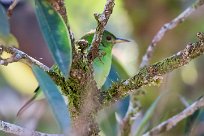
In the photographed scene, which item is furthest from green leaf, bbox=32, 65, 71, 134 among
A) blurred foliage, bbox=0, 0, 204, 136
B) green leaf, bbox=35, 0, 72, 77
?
blurred foliage, bbox=0, 0, 204, 136

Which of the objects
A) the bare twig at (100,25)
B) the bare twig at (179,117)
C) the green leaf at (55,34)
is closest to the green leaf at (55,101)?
the green leaf at (55,34)

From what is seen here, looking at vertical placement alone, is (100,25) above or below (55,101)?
above

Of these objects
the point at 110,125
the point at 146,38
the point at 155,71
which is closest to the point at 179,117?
the point at 110,125

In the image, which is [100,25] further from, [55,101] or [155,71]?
[55,101]

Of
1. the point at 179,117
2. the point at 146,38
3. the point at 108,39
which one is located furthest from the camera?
the point at 146,38

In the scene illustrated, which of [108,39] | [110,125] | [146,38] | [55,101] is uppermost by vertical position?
[146,38]

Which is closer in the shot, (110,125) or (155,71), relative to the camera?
(155,71)

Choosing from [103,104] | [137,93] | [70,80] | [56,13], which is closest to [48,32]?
[56,13]
